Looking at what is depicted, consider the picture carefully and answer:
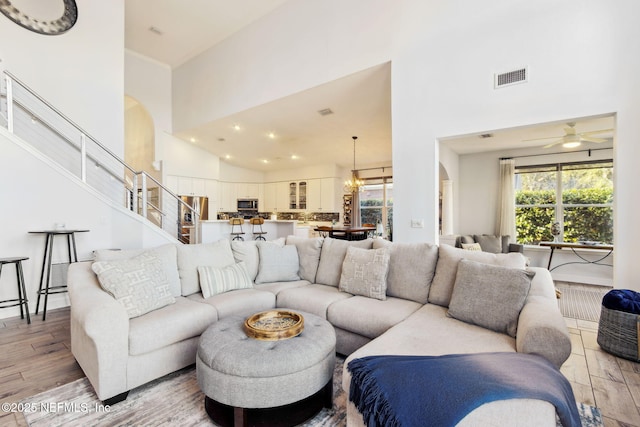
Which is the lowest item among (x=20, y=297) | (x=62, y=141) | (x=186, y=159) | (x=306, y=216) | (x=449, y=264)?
(x=20, y=297)

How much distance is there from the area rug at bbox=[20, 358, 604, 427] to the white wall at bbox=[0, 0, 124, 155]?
4.30 m

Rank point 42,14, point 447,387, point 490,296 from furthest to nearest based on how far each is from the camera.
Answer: point 42,14
point 490,296
point 447,387

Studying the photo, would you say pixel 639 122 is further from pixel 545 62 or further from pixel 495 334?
pixel 495 334

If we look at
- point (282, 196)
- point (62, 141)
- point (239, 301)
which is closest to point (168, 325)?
point (239, 301)

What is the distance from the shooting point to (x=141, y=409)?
6.04 feet

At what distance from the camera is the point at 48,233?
342cm

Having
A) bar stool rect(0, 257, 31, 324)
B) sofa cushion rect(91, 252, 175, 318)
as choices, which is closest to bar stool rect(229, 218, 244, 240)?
bar stool rect(0, 257, 31, 324)

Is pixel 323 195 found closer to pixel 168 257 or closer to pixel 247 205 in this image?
pixel 247 205

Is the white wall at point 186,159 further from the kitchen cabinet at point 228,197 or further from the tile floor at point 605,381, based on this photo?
the tile floor at point 605,381

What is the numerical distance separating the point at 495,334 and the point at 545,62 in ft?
9.62

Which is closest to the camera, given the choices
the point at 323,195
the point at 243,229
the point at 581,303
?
the point at 581,303

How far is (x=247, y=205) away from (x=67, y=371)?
7870 mm

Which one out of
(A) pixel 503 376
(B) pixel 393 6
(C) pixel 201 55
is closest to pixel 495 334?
(A) pixel 503 376

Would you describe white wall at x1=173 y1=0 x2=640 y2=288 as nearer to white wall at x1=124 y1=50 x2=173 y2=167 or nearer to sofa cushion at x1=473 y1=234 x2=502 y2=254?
sofa cushion at x1=473 y1=234 x2=502 y2=254
